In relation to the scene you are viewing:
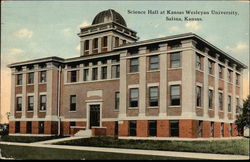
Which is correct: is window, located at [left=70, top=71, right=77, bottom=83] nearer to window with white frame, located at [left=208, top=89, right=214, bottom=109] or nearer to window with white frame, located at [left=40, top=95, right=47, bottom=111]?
window with white frame, located at [left=40, top=95, right=47, bottom=111]

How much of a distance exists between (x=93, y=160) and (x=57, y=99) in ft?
72.1

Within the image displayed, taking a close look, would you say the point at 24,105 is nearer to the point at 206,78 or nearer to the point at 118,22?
the point at 118,22

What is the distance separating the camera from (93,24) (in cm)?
4369

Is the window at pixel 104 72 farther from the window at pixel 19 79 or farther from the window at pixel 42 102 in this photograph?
the window at pixel 19 79

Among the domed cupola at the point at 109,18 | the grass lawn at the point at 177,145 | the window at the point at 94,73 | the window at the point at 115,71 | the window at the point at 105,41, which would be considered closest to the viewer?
the grass lawn at the point at 177,145

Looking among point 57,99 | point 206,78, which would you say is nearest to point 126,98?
point 206,78

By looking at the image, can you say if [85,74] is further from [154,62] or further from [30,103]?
[154,62]

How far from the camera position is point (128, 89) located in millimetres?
32312

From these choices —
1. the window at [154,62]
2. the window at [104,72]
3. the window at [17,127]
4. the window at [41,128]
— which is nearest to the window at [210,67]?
the window at [154,62]

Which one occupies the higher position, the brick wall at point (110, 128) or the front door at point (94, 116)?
the front door at point (94, 116)

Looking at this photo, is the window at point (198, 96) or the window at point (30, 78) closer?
the window at point (198, 96)

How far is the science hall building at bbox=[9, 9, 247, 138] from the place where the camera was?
29.3 metres

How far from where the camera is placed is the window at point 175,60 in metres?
29.6

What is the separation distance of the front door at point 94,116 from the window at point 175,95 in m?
9.29
